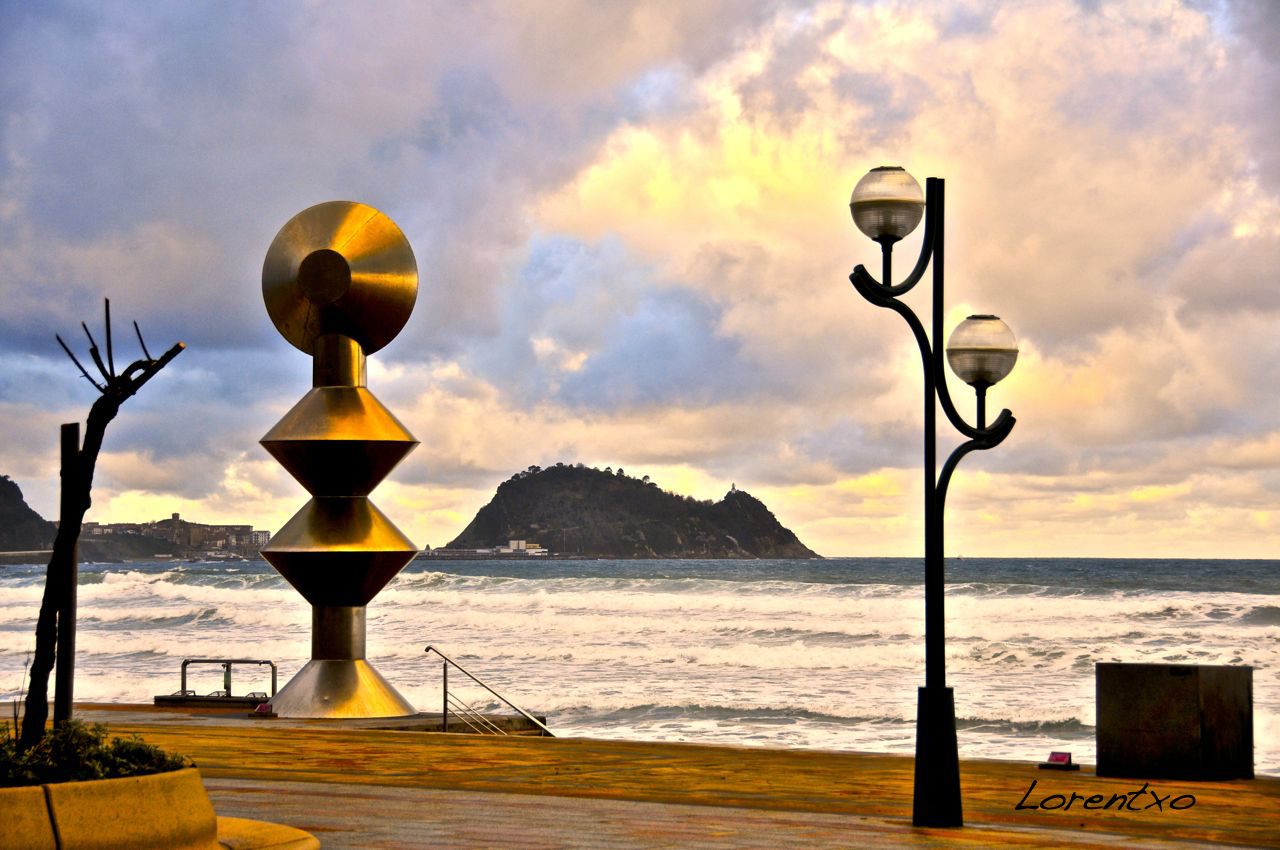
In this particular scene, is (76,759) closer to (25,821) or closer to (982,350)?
(25,821)

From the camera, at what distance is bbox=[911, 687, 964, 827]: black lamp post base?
31.2 feet

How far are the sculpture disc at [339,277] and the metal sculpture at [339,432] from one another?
0.03 feet

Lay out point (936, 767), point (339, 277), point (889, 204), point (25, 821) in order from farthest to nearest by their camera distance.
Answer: point (339, 277)
point (889, 204)
point (936, 767)
point (25, 821)

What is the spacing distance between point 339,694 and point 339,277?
14.2 ft

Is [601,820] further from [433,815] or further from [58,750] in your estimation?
[58,750]

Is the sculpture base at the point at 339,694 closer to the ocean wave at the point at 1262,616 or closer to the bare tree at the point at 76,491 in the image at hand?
the bare tree at the point at 76,491

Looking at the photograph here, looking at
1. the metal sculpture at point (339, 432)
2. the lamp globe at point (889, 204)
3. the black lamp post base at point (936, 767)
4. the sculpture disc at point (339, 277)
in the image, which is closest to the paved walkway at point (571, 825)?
the black lamp post base at point (936, 767)

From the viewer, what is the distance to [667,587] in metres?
73.1

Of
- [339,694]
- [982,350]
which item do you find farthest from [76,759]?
[339,694]

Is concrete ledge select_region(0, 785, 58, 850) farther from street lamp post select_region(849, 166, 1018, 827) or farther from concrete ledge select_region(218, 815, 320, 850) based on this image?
street lamp post select_region(849, 166, 1018, 827)

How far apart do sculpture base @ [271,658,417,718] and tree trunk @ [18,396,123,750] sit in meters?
9.94

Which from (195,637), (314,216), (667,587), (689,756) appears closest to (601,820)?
(689,756)

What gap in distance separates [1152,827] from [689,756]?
4.94 meters

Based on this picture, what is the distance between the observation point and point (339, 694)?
1739cm
